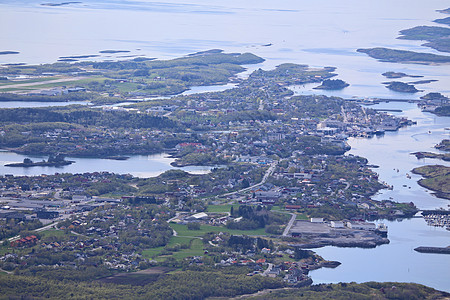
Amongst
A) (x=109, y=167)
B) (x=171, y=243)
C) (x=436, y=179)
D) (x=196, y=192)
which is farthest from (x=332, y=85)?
(x=171, y=243)

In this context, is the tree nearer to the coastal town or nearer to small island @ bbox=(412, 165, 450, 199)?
the coastal town

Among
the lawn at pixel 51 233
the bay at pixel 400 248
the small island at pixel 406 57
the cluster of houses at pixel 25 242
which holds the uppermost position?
the small island at pixel 406 57

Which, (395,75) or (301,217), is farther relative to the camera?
(395,75)

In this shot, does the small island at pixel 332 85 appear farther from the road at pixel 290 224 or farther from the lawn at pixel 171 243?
the lawn at pixel 171 243

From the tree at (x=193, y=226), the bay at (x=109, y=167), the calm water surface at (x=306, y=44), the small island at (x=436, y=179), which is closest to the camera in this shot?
the calm water surface at (x=306, y=44)

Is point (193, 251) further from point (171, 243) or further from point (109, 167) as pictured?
point (109, 167)

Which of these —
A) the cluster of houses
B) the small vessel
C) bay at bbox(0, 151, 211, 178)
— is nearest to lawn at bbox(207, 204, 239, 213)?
the small vessel

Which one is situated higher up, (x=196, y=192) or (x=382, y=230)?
(x=196, y=192)

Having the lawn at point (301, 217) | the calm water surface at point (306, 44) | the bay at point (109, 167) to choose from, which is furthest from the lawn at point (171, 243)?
the bay at point (109, 167)

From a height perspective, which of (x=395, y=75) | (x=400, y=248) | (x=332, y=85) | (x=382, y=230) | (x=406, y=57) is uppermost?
(x=406, y=57)
